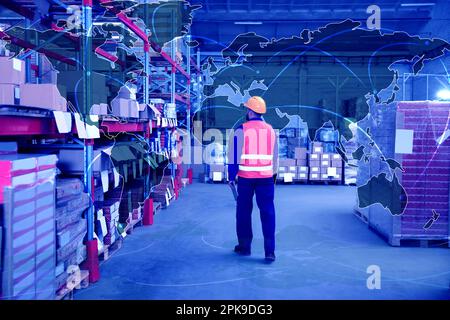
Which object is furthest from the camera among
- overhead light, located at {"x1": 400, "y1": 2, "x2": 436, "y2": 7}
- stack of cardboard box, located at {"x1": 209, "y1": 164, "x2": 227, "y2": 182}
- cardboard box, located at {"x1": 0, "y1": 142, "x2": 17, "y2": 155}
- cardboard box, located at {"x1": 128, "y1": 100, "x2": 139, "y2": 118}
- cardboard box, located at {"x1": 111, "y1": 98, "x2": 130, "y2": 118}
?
overhead light, located at {"x1": 400, "y1": 2, "x2": 436, "y2": 7}

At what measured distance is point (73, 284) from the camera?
363 cm

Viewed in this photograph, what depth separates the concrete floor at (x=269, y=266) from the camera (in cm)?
397

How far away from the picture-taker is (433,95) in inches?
557

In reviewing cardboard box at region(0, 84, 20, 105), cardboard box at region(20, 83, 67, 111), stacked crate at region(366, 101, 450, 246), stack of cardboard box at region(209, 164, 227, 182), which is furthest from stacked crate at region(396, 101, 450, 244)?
stack of cardboard box at region(209, 164, 227, 182)

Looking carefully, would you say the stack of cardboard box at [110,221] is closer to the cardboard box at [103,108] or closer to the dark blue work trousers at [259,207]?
the cardboard box at [103,108]

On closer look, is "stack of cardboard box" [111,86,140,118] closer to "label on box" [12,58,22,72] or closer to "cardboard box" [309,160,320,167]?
"label on box" [12,58,22,72]

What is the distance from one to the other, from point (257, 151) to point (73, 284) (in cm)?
233

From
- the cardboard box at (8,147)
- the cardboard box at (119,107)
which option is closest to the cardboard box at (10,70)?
the cardboard box at (8,147)

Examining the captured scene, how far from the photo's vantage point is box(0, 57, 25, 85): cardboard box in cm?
334

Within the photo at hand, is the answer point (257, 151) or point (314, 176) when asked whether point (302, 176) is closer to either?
point (314, 176)

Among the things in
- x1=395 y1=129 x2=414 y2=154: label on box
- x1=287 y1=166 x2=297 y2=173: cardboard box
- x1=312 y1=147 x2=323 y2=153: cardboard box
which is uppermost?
x1=395 y1=129 x2=414 y2=154: label on box

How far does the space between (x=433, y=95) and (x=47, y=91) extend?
528 inches

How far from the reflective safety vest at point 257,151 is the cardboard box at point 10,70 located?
2371 mm
